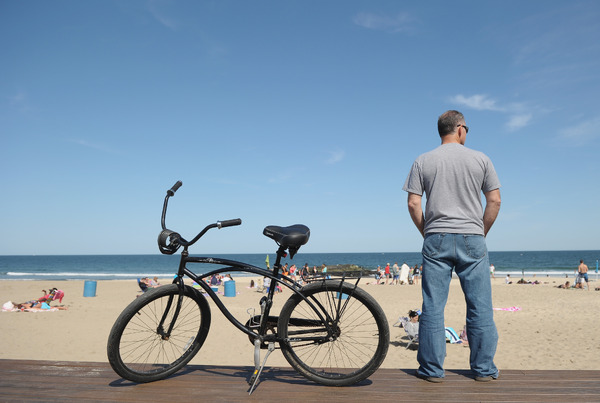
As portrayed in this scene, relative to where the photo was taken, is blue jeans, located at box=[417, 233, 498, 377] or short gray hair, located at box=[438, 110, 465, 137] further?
short gray hair, located at box=[438, 110, 465, 137]

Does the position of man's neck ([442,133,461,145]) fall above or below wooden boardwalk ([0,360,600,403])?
above

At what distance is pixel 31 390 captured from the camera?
313 centimetres

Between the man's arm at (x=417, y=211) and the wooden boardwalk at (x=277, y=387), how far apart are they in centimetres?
128

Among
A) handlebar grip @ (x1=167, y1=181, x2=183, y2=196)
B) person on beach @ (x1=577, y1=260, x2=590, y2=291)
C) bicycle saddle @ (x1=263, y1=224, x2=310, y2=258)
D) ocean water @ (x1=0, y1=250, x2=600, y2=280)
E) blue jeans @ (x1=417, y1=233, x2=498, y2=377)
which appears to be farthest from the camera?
ocean water @ (x1=0, y1=250, x2=600, y2=280)

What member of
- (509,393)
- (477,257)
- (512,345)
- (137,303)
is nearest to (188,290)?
(137,303)

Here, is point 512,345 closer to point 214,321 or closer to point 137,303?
point 214,321

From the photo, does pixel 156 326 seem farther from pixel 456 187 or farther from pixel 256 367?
pixel 456 187

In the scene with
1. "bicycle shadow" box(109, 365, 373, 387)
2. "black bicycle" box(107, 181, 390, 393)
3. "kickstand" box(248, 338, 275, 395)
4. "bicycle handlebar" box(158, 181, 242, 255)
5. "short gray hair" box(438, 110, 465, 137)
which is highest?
"short gray hair" box(438, 110, 465, 137)

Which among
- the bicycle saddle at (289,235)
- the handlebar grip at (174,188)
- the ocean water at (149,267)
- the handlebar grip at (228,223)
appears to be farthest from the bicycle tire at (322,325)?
the ocean water at (149,267)

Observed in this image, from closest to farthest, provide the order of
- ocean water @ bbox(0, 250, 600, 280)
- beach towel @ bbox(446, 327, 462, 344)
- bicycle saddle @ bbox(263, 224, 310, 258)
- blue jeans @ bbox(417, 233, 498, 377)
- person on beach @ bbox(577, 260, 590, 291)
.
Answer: bicycle saddle @ bbox(263, 224, 310, 258)
blue jeans @ bbox(417, 233, 498, 377)
beach towel @ bbox(446, 327, 462, 344)
person on beach @ bbox(577, 260, 590, 291)
ocean water @ bbox(0, 250, 600, 280)

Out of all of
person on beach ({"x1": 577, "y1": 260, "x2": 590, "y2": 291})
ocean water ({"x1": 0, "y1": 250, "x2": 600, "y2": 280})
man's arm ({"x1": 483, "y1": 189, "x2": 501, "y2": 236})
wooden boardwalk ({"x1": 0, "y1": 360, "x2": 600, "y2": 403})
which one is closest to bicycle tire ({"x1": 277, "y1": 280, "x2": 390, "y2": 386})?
wooden boardwalk ({"x1": 0, "y1": 360, "x2": 600, "y2": 403})

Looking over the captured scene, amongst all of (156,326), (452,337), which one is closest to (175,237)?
(156,326)

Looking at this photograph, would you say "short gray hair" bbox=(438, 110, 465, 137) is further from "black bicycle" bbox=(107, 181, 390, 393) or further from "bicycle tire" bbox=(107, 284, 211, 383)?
"bicycle tire" bbox=(107, 284, 211, 383)

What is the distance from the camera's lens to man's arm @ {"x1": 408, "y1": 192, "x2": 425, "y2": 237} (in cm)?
364
